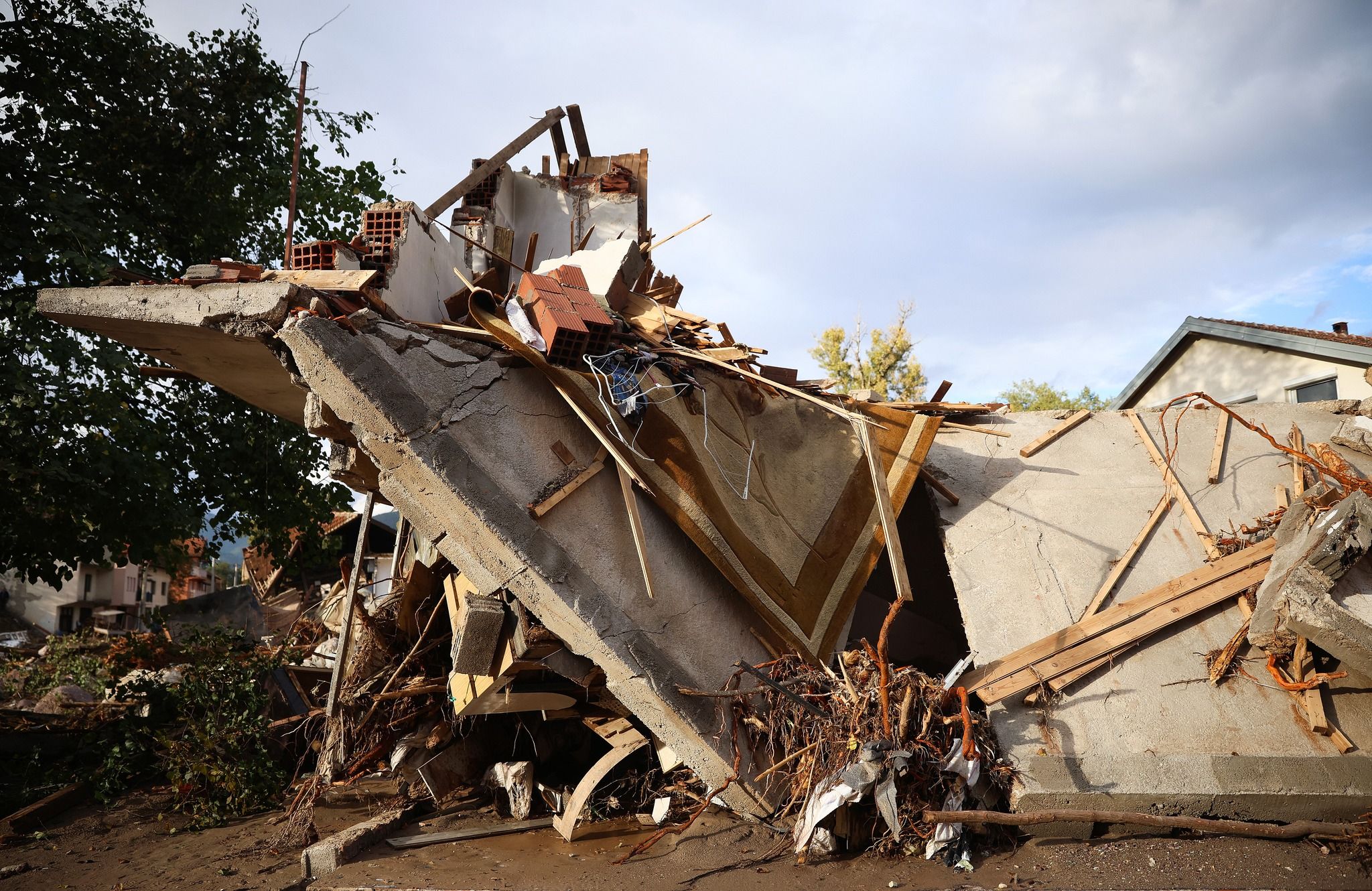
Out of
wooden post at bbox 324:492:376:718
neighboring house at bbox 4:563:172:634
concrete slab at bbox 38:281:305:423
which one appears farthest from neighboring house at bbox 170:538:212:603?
concrete slab at bbox 38:281:305:423

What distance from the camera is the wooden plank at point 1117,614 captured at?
5.50 metres

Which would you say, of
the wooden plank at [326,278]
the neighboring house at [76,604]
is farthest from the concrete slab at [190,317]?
the neighboring house at [76,604]

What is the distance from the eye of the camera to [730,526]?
5750 mm

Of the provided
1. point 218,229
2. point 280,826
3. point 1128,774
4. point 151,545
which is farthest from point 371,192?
point 1128,774

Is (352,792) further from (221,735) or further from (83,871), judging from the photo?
(83,871)

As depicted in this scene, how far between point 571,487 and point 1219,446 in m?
5.58

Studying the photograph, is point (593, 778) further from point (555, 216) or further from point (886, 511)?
point (555, 216)

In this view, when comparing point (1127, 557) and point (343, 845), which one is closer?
point (343, 845)

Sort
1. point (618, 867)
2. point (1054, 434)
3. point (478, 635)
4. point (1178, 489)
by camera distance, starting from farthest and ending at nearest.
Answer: point (1054, 434)
point (1178, 489)
point (478, 635)
point (618, 867)

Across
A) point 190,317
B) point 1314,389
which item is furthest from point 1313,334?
point 190,317

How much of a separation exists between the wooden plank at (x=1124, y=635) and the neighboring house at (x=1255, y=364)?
8323 millimetres

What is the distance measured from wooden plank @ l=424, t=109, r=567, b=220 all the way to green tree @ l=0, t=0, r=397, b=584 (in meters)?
2.82

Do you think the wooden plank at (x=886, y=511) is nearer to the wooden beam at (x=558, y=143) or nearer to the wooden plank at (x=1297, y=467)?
the wooden plank at (x=1297, y=467)

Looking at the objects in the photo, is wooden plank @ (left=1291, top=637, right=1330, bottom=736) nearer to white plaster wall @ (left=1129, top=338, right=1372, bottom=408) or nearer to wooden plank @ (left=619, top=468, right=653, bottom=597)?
wooden plank @ (left=619, top=468, right=653, bottom=597)
